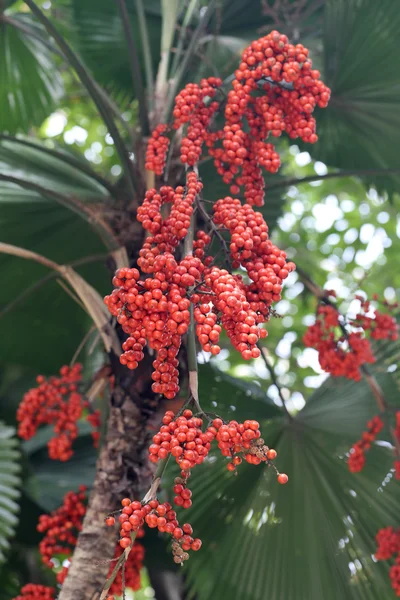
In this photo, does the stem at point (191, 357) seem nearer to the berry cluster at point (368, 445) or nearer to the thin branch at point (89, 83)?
the thin branch at point (89, 83)

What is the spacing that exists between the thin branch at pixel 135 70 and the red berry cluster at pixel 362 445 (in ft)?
3.58

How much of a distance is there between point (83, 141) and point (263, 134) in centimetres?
333

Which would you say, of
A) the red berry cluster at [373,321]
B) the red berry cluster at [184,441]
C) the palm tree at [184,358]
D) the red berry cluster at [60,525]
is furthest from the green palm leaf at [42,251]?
the red berry cluster at [184,441]

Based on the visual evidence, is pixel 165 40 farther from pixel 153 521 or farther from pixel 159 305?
pixel 153 521

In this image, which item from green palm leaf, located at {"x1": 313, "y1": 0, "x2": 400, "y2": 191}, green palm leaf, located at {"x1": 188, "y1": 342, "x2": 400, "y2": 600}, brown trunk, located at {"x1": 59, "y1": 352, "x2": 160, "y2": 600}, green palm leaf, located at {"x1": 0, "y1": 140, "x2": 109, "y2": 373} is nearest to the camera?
brown trunk, located at {"x1": 59, "y1": 352, "x2": 160, "y2": 600}

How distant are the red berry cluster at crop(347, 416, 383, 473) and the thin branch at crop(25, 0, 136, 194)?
966mm

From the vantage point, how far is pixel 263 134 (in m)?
1.35

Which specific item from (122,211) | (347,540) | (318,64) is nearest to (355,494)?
(347,540)

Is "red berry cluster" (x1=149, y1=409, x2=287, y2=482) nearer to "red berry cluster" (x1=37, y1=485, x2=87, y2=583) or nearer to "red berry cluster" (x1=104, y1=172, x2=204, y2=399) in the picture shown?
"red berry cluster" (x1=104, y1=172, x2=204, y2=399)

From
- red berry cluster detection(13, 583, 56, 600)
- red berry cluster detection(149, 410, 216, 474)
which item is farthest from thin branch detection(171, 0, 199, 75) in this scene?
red berry cluster detection(13, 583, 56, 600)

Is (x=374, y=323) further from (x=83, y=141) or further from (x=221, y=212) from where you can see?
(x=83, y=141)

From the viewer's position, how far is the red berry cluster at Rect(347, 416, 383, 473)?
1.75 m

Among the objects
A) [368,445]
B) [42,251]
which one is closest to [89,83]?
[42,251]

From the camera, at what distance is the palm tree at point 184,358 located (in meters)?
1.65
